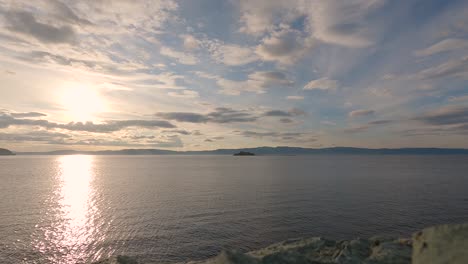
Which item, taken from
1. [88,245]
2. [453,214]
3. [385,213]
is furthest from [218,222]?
[453,214]

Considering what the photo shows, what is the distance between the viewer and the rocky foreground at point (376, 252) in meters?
11.5

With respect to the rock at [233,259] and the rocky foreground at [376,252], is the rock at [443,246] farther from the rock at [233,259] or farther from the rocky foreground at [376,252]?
the rock at [233,259]

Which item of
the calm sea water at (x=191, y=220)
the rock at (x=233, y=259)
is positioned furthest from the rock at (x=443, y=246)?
the calm sea water at (x=191, y=220)

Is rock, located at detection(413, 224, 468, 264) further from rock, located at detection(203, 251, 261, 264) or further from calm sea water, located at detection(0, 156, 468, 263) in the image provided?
calm sea water, located at detection(0, 156, 468, 263)

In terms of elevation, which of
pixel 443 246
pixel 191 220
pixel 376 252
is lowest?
pixel 191 220

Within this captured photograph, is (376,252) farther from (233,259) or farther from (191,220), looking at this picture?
(191,220)

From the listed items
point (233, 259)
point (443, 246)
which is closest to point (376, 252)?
point (443, 246)

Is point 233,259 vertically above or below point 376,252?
above

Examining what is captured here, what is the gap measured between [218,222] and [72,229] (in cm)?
2097

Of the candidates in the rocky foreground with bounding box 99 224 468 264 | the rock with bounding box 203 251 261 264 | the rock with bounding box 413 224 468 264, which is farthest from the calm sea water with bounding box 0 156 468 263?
the rock with bounding box 413 224 468 264

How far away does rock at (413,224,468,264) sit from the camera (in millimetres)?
10992

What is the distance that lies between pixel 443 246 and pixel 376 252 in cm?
817

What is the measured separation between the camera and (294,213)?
47375mm

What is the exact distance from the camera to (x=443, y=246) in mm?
11727
